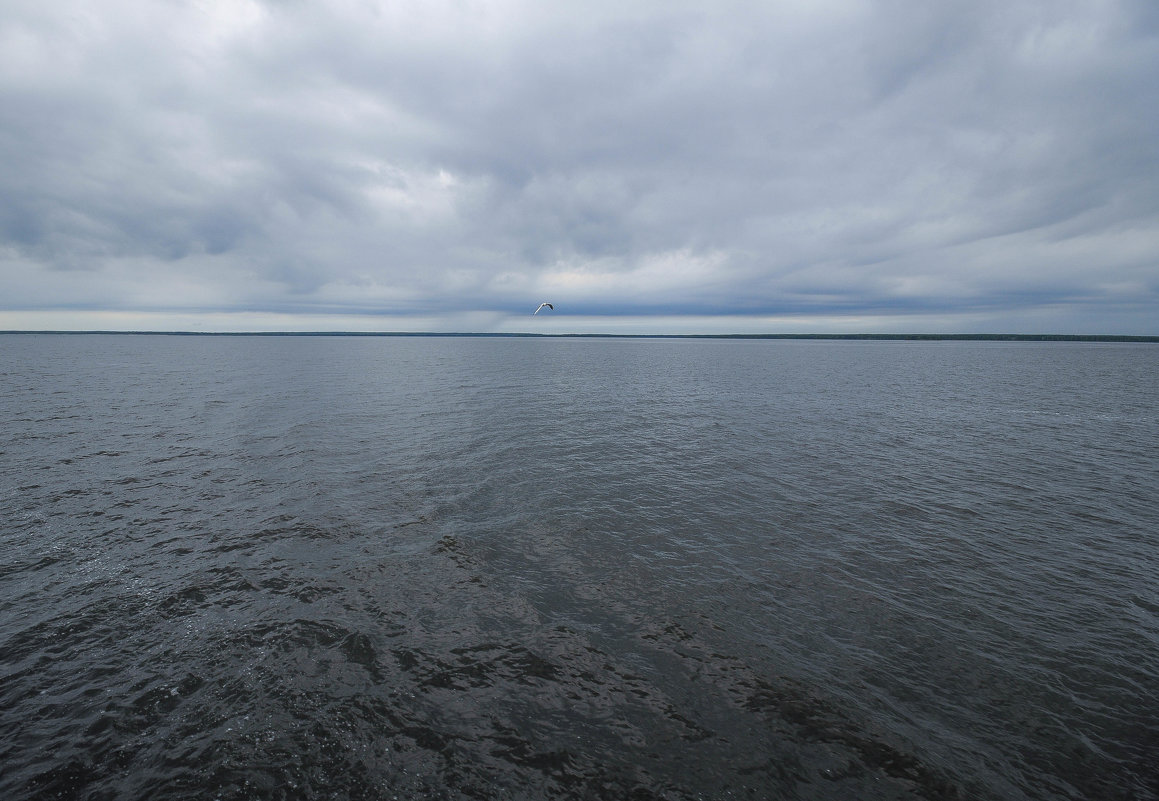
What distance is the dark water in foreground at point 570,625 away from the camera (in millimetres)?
9523

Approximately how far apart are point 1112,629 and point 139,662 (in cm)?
2674

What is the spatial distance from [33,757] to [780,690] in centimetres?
1574

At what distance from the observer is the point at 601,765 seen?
9.56m

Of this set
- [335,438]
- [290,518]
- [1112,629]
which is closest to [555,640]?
[290,518]

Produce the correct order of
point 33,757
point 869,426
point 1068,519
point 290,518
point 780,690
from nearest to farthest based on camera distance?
point 33,757 < point 780,690 < point 290,518 < point 1068,519 < point 869,426

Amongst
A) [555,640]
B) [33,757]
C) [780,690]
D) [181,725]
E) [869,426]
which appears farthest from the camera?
[869,426]

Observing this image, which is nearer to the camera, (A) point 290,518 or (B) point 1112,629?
(B) point 1112,629

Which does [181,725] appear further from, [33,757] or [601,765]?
[601,765]

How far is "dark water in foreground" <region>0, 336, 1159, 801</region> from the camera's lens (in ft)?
31.2

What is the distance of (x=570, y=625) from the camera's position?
13.8 metres

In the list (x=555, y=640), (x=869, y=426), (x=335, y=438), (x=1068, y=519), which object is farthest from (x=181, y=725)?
(x=869, y=426)

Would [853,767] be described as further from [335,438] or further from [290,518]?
[335,438]

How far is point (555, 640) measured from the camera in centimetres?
1316

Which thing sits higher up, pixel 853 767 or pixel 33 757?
pixel 33 757
